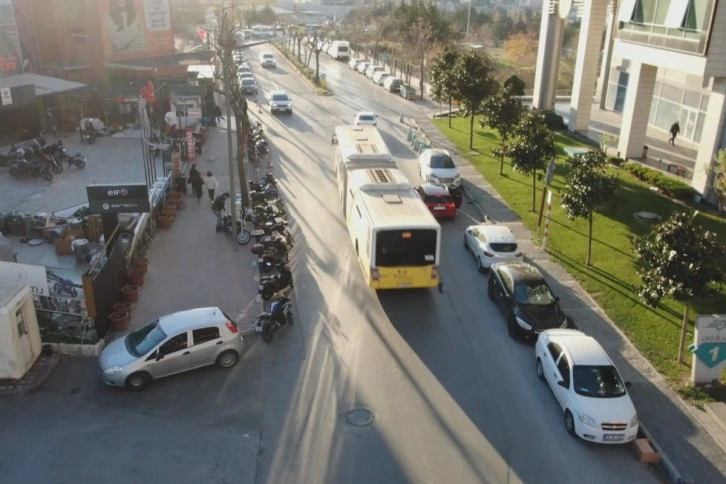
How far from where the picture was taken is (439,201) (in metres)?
24.4

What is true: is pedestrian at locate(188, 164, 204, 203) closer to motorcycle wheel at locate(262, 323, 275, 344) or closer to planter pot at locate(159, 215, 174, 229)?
planter pot at locate(159, 215, 174, 229)

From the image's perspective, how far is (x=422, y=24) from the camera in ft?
185

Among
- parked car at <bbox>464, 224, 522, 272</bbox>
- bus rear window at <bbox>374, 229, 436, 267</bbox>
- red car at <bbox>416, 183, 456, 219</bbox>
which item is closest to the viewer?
bus rear window at <bbox>374, 229, 436, 267</bbox>

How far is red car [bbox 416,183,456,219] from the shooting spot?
24.3 m

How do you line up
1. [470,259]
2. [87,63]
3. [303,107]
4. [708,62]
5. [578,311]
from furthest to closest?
[303,107] → [87,63] → [708,62] → [470,259] → [578,311]

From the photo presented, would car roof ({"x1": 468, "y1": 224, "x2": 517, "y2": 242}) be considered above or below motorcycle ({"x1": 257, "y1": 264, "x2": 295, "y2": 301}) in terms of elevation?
above

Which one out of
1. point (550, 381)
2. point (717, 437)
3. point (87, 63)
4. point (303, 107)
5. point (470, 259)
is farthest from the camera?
point (303, 107)

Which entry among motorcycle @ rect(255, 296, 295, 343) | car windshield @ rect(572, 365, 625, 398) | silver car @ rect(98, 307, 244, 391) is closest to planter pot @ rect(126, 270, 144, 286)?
silver car @ rect(98, 307, 244, 391)

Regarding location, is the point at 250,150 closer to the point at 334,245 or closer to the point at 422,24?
the point at 334,245

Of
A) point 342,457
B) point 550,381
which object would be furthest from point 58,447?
point 550,381

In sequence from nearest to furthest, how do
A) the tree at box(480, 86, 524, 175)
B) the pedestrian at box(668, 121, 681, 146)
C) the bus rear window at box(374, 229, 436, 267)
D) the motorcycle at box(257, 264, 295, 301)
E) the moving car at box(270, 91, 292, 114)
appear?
the bus rear window at box(374, 229, 436, 267), the motorcycle at box(257, 264, 295, 301), the tree at box(480, 86, 524, 175), the pedestrian at box(668, 121, 681, 146), the moving car at box(270, 91, 292, 114)

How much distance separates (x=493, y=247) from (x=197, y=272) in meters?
9.37

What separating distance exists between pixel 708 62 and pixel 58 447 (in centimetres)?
2555

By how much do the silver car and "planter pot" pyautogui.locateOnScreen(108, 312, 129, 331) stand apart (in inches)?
55.3
